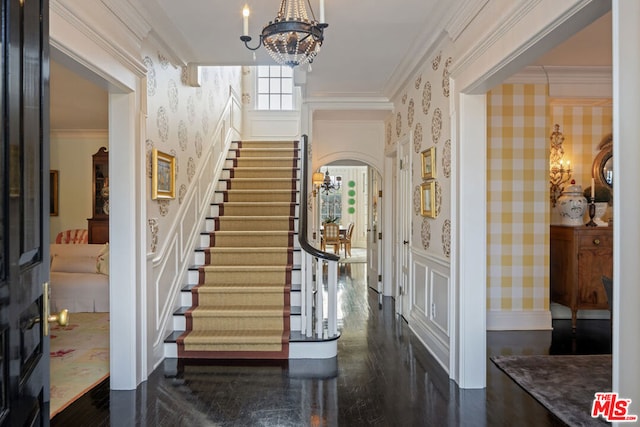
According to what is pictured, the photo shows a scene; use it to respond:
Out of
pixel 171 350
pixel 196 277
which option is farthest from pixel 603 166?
pixel 171 350

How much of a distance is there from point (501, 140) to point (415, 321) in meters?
2.20

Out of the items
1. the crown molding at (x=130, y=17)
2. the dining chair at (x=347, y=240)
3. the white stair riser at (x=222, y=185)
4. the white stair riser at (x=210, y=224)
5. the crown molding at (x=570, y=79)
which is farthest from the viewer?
the dining chair at (x=347, y=240)

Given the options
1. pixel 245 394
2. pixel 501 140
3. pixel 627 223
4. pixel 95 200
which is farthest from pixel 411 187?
pixel 95 200

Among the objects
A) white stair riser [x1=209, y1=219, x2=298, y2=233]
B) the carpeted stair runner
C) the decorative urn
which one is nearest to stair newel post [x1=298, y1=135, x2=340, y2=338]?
the carpeted stair runner

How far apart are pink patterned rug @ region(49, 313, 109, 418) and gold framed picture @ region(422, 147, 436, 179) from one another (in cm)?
318

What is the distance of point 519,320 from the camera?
473 centimetres

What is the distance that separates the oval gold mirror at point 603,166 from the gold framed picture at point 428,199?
2.47m

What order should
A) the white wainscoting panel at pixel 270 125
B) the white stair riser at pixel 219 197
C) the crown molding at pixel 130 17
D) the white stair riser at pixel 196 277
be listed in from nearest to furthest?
the crown molding at pixel 130 17
the white stair riser at pixel 196 277
the white stair riser at pixel 219 197
the white wainscoting panel at pixel 270 125

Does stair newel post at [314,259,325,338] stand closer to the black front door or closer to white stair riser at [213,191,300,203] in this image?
white stair riser at [213,191,300,203]

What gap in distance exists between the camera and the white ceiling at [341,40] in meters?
3.19

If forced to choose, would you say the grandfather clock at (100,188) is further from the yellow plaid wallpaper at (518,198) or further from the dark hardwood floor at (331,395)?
the yellow plaid wallpaper at (518,198)

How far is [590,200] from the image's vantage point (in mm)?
4941

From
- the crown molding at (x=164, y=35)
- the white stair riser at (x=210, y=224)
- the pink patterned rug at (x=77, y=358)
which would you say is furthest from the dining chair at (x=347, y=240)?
the crown molding at (x=164, y=35)

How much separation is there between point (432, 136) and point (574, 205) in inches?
81.9
